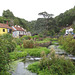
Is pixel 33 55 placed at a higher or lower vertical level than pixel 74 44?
lower

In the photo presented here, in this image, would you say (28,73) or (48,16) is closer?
(28,73)

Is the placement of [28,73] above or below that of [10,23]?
below

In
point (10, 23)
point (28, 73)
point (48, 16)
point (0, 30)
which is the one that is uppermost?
point (48, 16)

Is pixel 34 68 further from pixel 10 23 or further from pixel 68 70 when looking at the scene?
pixel 10 23

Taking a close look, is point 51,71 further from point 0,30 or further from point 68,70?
point 0,30

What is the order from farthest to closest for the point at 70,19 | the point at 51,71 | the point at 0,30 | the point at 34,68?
the point at 70,19 → the point at 0,30 → the point at 34,68 → the point at 51,71

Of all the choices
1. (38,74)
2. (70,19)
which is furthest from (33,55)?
(70,19)

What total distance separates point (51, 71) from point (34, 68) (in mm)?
1728

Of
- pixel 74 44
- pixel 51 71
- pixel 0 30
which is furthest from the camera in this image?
pixel 0 30

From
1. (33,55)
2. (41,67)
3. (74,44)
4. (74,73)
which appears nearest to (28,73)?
(41,67)

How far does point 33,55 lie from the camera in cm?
1294

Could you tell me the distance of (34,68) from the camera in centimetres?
792

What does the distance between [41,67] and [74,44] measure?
6.79 metres

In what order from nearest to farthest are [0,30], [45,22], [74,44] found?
[74,44] → [0,30] → [45,22]
